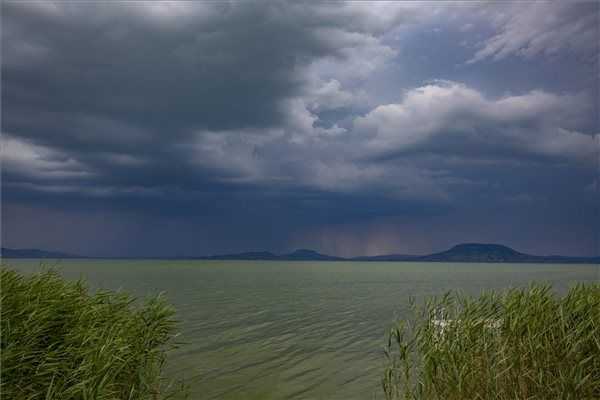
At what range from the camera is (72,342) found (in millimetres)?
10039

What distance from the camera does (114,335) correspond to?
1043 centimetres

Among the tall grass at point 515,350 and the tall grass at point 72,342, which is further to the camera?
the tall grass at point 515,350

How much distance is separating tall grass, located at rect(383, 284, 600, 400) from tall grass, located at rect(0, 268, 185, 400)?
23.5 ft

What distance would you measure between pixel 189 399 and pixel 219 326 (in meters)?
→ 16.3

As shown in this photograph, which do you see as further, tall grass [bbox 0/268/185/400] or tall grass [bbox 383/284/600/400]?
tall grass [bbox 383/284/600/400]

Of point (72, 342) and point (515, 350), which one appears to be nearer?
point (72, 342)

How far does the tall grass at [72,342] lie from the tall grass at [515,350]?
715cm

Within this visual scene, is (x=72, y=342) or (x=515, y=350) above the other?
(x=72, y=342)

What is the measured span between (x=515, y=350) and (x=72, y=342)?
1170 cm

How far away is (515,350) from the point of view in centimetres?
1142

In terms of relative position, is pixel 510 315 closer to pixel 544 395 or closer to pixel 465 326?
pixel 465 326

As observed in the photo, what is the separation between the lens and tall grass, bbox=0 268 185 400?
28.6 feet

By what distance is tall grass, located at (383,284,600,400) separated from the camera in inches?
416

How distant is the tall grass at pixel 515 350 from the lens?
10578 mm
